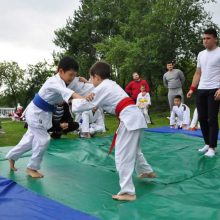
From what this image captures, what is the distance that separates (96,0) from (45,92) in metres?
28.0

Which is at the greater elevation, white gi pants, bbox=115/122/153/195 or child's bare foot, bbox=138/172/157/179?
white gi pants, bbox=115/122/153/195

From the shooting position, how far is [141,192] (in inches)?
121

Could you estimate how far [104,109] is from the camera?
10.3 ft

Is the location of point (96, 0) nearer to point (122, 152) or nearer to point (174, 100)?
point (174, 100)

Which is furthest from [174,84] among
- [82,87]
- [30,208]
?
[30,208]

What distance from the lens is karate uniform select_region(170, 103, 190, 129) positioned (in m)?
7.69

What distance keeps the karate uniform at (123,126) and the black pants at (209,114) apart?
1822 mm

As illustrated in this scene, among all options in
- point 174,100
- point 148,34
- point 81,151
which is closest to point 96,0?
point 148,34

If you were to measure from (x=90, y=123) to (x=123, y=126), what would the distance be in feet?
12.5

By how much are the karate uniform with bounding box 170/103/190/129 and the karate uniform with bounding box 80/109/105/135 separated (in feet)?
6.62

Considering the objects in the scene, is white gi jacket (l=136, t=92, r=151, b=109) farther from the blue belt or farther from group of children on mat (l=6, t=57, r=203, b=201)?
the blue belt

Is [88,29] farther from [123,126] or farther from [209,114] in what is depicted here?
[123,126]

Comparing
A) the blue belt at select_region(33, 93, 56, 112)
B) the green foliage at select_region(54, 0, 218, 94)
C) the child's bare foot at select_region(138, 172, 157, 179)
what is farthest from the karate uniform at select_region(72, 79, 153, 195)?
the green foliage at select_region(54, 0, 218, 94)

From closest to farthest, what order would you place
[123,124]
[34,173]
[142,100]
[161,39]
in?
[123,124], [34,173], [142,100], [161,39]
